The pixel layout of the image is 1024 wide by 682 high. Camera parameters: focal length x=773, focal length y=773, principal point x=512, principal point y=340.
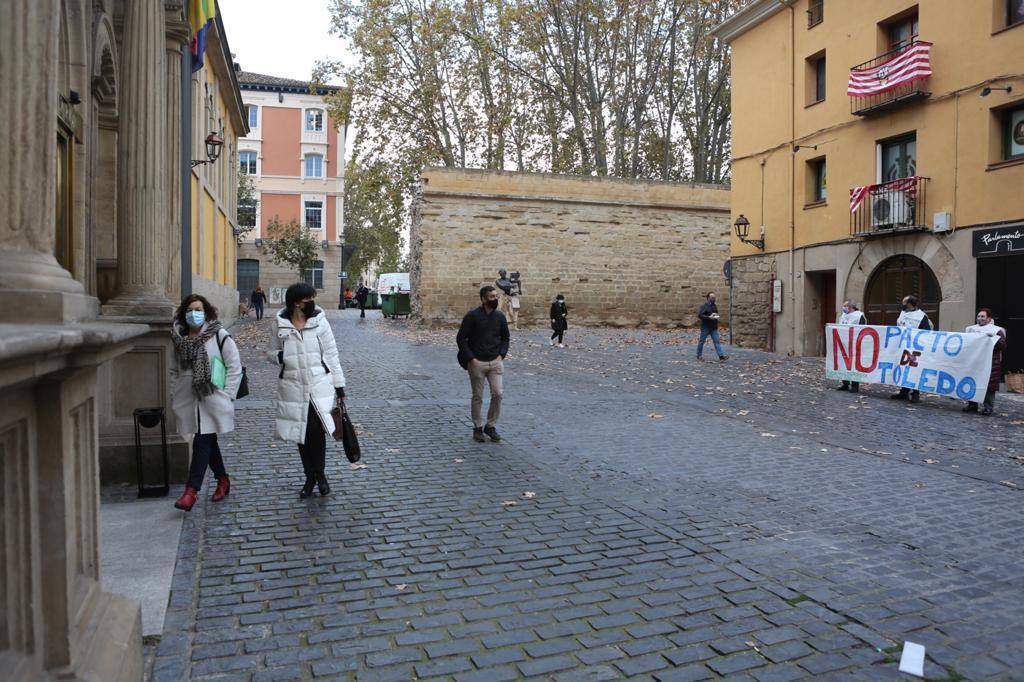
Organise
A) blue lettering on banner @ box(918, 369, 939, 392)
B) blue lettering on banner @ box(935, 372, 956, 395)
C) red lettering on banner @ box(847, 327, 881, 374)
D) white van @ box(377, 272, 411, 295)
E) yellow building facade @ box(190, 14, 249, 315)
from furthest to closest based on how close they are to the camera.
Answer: white van @ box(377, 272, 411, 295) → yellow building facade @ box(190, 14, 249, 315) → red lettering on banner @ box(847, 327, 881, 374) → blue lettering on banner @ box(918, 369, 939, 392) → blue lettering on banner @ box(935, 372, 956, 395)

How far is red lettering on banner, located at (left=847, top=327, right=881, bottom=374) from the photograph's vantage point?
43.4ft

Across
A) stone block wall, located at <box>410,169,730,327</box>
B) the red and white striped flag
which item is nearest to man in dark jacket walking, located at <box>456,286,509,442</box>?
the red and white striped flag

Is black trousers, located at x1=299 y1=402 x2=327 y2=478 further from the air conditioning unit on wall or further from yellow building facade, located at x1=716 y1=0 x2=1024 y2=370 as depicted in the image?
the air conditioning unit on wall

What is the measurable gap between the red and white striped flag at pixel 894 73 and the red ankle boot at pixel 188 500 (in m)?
16.9

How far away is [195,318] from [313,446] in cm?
132

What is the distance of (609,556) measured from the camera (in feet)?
15.6

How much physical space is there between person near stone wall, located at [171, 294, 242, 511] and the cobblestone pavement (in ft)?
1.41

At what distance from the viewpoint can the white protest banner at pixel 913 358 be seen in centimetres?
1145

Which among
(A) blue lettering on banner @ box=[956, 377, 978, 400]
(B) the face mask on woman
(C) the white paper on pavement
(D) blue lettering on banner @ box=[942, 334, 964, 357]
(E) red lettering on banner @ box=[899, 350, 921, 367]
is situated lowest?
(C) the white paper on pavement

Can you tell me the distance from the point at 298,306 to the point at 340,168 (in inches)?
2003

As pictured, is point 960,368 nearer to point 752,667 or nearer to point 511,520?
point 511,520

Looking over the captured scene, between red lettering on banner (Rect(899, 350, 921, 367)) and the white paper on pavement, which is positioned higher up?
red lettering on banner (Rect(899, 350, 921, 367))

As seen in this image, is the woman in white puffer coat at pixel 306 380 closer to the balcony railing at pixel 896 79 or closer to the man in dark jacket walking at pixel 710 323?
the man in dark jacket walking at pixel 710 323

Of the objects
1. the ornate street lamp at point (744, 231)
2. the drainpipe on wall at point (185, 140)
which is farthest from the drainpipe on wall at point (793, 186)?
the drainpipe on wall at point (185, 140)
